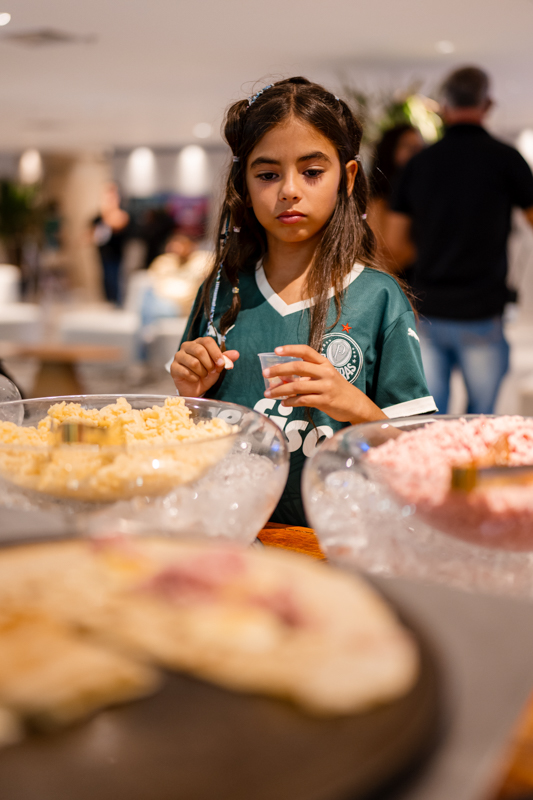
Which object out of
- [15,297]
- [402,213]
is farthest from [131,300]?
[402,213]

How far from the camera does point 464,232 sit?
9.28ft

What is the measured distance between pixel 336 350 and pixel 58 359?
3195 millimetres

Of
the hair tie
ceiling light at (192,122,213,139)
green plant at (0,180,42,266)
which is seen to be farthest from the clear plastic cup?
green plant at (0,180,42,266)

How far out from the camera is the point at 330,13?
5.37 meters

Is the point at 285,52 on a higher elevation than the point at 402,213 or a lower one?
higher

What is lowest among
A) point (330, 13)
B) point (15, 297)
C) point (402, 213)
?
point (15, 297)

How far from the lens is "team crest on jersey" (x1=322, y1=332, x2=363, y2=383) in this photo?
124 cm

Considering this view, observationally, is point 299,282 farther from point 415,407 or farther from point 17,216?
point 17,216

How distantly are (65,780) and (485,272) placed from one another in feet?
9.44

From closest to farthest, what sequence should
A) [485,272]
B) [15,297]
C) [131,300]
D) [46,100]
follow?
[485,272], [131,300], [15,297], [46,100]

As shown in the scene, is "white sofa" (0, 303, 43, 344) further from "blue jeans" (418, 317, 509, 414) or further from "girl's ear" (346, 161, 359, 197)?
"girl's ear" (346, 161, 359, 197)

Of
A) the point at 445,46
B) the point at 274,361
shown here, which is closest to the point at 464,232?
the point at 274,361

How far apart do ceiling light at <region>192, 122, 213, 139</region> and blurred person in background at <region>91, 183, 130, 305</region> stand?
5.46 feet

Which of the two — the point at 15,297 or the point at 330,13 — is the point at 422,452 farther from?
the point at 15,297
